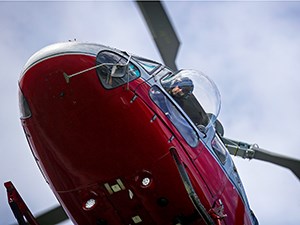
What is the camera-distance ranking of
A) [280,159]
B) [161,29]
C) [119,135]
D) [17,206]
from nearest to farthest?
[161,29] < [119,135] < [17,206] < [280,159]

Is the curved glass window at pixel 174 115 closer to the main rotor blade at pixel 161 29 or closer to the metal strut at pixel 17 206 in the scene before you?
the main rotor blade at pixel 161 29

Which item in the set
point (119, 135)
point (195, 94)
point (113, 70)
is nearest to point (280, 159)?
point (195, 94)

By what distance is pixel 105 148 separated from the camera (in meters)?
9.54

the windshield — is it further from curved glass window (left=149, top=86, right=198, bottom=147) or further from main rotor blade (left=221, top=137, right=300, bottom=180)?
main rotor blade (left=221, top=137, right=300, bottom=180)

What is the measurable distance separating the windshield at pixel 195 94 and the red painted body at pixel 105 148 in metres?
0.68

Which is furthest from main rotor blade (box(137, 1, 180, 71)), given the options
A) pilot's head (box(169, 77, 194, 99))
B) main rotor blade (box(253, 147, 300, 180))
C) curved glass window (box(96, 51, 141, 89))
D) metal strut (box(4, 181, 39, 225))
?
main rotor blade (box(253, 147, 300, 180))

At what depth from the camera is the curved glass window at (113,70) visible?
941cm

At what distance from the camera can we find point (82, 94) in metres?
9.23

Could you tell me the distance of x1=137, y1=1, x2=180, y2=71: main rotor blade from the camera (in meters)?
7.69

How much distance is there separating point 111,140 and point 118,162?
40 centimetres

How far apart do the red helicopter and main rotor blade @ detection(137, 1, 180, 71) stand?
0.21 ft

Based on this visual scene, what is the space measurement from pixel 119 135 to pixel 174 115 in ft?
4.01

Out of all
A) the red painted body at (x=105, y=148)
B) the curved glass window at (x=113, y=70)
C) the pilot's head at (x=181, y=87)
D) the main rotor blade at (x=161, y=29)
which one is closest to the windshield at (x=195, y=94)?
the pilot's head at (x=181, y=87)

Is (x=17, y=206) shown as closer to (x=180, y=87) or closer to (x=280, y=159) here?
(x=180, y=87)
